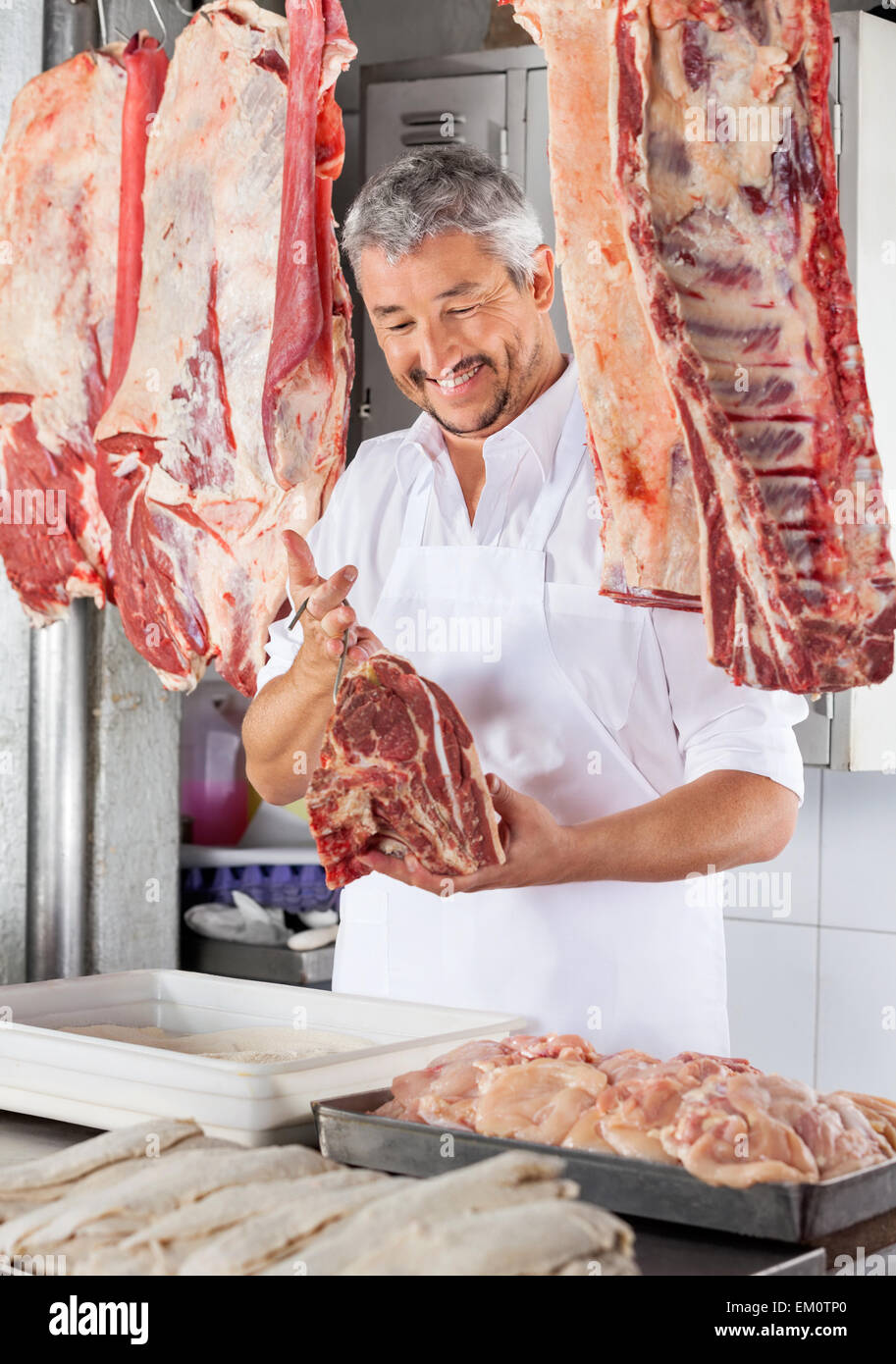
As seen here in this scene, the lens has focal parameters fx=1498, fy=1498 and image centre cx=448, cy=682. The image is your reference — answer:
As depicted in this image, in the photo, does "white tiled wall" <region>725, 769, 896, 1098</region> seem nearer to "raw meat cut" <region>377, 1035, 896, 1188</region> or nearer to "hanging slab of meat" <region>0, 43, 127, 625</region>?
"hanging slab of meat" <region>0, 43, 127, 625</region>

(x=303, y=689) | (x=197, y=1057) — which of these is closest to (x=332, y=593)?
(x=303, y=689)

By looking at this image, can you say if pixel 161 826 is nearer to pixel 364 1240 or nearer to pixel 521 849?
pixel 521 849

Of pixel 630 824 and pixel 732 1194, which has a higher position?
pixel 630 824

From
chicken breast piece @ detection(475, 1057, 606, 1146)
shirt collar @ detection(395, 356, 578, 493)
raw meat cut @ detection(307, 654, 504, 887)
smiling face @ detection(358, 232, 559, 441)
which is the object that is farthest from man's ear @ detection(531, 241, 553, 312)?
chicken breast piece @ detection(475, 1057, 606, 1146)

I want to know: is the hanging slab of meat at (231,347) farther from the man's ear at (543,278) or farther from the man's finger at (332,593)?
the man's finger at (332,593)

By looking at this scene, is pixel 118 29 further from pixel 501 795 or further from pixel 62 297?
pixel 501 795

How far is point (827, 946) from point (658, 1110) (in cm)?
204

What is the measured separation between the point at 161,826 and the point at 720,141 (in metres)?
1.73

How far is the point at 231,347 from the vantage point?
2334 millimetres

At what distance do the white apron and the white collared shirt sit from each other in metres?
0.01

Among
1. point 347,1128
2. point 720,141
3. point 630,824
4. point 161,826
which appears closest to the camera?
point 347,1128

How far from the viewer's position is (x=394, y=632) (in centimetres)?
221

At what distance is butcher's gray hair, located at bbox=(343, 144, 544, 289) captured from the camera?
201cm

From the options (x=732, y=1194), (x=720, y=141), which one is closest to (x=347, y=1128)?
(x=732, y=1194)
